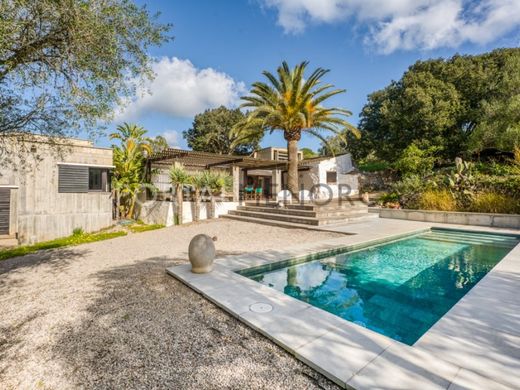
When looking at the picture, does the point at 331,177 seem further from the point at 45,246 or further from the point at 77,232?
the point at 45,246

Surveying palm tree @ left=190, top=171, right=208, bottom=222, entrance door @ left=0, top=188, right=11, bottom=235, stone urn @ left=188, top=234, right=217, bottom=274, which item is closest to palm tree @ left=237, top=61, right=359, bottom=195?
palm tree @ left=190, top=171, right=208, bottom=222

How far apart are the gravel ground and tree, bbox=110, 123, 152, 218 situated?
960cm

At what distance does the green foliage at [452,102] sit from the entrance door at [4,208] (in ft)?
95.6

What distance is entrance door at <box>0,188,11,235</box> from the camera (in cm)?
1153

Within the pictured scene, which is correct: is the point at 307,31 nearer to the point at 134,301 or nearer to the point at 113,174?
the point at 113,174

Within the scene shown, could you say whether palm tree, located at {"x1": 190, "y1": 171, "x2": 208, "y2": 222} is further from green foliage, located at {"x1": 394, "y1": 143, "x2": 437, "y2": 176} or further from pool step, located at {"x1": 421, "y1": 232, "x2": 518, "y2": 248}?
green foliage, located at {"x1": 394, "y1": 143, "x2": 437, "y2": 176}

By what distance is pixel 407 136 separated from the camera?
2541 cm

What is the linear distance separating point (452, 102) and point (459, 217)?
16.4m

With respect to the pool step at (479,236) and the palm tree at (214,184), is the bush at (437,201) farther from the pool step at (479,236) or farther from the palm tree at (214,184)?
the palm tree at (214,184)

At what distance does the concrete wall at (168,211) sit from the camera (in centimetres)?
1429

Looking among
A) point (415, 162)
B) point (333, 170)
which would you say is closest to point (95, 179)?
point (333, 170)

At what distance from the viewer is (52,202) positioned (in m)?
12.4

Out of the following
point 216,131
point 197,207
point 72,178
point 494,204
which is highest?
point 216,131

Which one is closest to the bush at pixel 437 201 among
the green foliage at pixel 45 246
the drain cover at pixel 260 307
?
the drain cover at pixel 260 307
